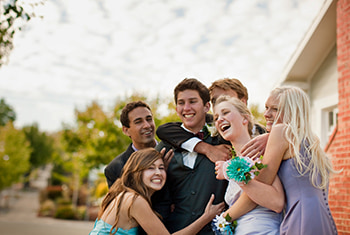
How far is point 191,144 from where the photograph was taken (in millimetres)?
3559

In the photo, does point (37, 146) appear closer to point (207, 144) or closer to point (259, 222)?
point (207, 144)

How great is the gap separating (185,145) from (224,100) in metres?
0.60

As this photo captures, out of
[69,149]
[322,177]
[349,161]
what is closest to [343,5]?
[349,161]

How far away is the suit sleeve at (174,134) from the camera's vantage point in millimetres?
3643

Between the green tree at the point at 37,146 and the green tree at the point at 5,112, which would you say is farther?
the green tree at the point at 5,112

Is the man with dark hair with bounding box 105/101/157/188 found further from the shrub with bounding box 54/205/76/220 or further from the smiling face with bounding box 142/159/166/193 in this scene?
the shrub with bounding box 54/205/76/220

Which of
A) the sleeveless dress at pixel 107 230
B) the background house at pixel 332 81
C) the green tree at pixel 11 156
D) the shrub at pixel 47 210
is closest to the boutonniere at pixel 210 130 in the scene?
the sleeveless dress at pixel 107 230

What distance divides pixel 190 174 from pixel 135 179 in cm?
56

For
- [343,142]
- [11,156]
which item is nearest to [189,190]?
[343,142]

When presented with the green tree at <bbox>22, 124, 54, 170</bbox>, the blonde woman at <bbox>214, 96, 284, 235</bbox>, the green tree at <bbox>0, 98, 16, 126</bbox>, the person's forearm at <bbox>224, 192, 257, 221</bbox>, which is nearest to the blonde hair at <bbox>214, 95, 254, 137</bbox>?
the blonde woman at <bbox>214, 96, 284, 235</bbox>

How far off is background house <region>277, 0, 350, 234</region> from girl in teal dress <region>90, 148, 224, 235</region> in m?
3.50

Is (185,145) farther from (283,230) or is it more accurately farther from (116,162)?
(283,230)

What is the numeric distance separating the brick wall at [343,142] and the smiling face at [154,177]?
3.58 meters

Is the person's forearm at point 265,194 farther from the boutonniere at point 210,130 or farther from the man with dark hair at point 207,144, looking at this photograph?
the boutonniere at point 210,130
